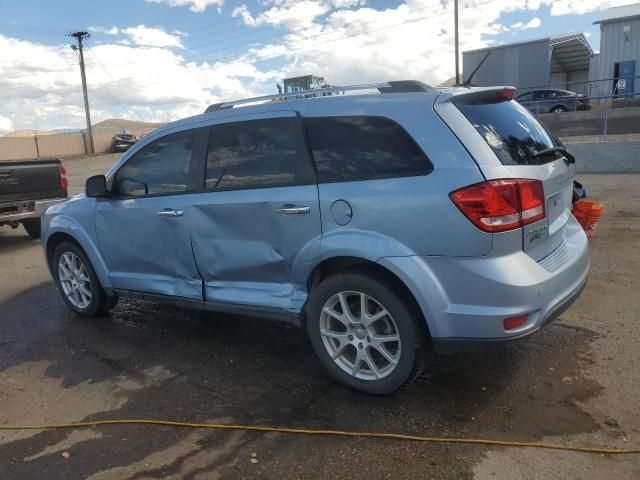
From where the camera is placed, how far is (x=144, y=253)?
4.47 meters

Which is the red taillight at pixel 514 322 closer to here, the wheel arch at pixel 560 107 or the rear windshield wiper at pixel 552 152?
the rear windshield wiper at pixel 552 152

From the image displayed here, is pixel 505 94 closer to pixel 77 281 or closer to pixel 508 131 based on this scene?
pixel 508 131

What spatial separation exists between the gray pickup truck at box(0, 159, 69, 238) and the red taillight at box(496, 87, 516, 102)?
706cm

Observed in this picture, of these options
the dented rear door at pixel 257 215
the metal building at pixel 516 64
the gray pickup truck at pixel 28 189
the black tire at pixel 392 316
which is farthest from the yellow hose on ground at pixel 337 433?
the metal building at pixel 516 64

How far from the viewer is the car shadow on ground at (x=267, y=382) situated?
10.3ft

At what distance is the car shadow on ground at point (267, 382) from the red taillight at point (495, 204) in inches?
43.8

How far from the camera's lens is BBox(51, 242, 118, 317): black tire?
5066 millimetres

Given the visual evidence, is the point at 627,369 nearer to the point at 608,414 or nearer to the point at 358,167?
the point at 608,414

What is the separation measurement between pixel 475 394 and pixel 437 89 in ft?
6.13

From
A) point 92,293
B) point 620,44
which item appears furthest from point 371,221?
point 620,44

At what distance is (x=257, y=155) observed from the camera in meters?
3.78

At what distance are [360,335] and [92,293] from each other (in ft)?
9.50

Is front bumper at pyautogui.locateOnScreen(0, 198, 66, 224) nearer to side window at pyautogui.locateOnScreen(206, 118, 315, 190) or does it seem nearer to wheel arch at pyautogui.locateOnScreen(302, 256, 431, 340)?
side window at pyautogui.locateOnScreen(206, 118, 315, 190)

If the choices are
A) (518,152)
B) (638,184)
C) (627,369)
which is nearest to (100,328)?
(518,152)
